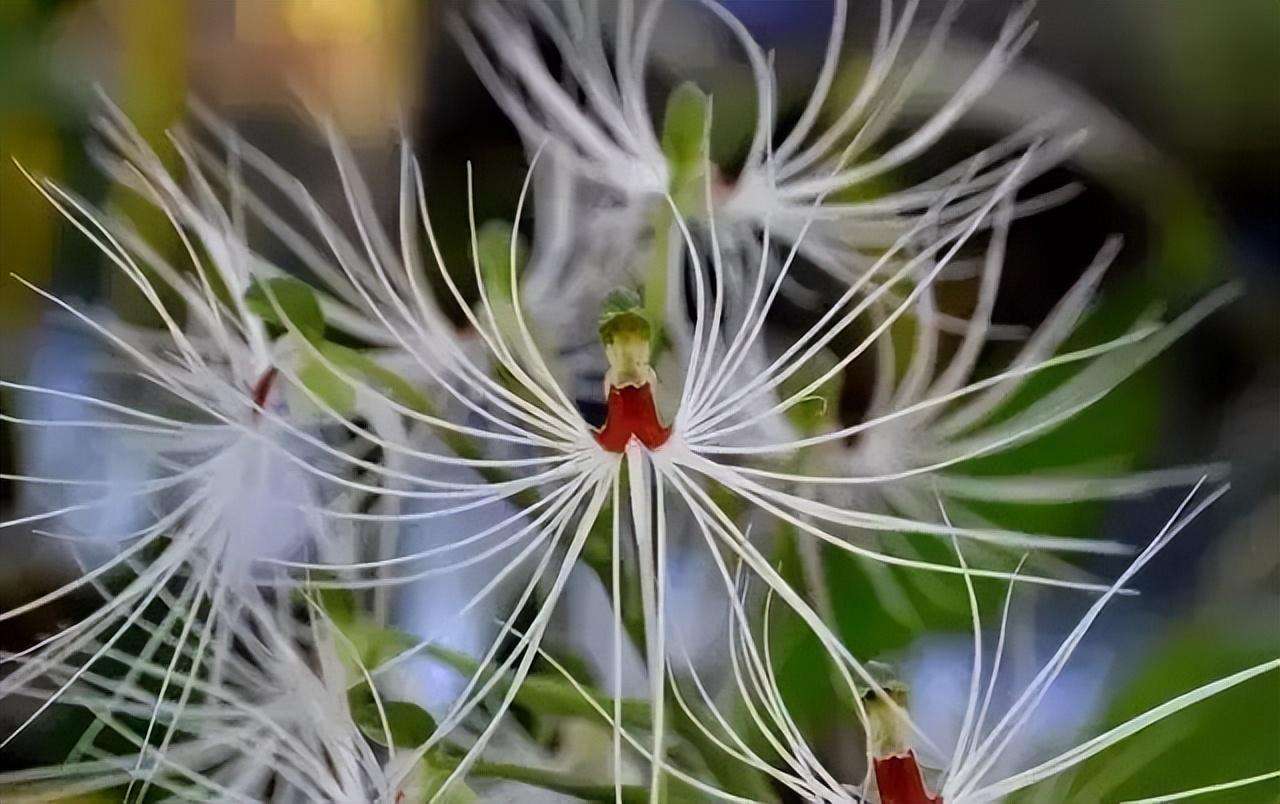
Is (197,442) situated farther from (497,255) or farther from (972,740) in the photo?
(972,740)

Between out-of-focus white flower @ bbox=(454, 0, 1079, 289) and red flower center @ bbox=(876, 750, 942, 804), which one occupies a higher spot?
out-of-focus white flower @ bbox=(454, 0, 1079, 289)

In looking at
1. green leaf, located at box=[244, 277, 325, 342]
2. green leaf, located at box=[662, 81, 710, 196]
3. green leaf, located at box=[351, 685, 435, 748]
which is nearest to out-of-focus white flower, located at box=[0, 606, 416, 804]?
green leaf, located at box=[351, 685, 435, 748]

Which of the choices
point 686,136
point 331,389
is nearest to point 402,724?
point 331,389

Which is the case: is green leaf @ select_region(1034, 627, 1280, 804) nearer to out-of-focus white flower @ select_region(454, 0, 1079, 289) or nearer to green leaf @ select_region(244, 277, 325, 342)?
out-of-focus white flower @ select_region(454, 0, 1079, 289)

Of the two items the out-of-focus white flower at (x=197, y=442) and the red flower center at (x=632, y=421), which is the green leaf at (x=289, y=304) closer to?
the out-of-focus white flower at (x=197, y=442)

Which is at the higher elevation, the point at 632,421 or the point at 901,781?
the point at 632,421

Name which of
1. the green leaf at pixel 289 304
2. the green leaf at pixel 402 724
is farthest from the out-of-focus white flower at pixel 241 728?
the green leaf at pixel 289 304
